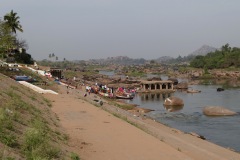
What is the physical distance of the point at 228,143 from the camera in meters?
29.7

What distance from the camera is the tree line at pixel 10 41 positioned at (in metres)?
42.4

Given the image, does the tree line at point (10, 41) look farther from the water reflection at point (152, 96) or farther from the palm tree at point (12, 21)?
the water reflection at point (152, 96)

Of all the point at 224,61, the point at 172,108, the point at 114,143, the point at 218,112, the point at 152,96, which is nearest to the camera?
the point at 114,143

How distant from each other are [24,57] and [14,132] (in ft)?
260

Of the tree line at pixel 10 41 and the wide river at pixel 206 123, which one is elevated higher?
the tree line at pixel 10 41

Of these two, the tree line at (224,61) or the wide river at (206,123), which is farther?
the tree line at (224,61)

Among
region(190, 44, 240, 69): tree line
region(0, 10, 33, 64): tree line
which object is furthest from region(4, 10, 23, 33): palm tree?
region(190, 44, 240, 69): tree line

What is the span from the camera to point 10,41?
45.5 meters

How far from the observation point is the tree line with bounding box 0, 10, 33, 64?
4241 cm

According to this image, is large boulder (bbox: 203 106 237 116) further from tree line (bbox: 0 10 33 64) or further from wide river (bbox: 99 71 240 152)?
tree line (bbox: 0 10 33 64)

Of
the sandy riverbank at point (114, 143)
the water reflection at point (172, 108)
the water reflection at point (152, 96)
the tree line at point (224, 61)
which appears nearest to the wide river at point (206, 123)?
the water reflection at point (172, 108)

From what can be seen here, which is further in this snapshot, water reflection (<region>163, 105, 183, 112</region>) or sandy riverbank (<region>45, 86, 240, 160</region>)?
water reflection (<region>163, 105, 183, 112</region>)

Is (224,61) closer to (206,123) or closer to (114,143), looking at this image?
(206,123)

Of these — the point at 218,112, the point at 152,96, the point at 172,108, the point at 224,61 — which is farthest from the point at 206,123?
the point at 224,61
